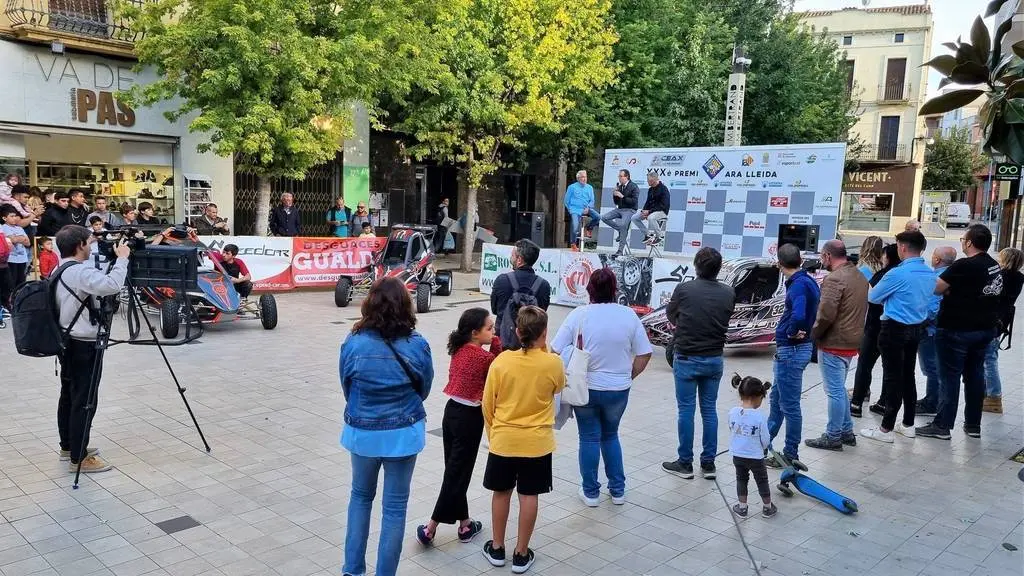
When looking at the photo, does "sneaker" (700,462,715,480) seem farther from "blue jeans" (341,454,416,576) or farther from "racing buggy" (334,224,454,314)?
"racing buggy" (334,224,454,314)

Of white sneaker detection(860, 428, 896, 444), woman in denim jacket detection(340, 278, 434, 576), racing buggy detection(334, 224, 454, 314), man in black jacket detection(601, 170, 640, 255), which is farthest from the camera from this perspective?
man in black jacket detection(601, 170, 640, 255)

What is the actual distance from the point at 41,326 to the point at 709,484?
15.9 feet

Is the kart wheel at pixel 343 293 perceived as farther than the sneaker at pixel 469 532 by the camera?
Yes

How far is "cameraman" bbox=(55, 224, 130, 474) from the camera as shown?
17.2ft

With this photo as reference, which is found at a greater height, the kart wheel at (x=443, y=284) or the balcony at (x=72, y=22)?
the balcony at (x=72, y=22)

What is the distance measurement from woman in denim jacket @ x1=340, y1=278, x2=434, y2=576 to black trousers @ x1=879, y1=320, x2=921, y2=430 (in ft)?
15.6

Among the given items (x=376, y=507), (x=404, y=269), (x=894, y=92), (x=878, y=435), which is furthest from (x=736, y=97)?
(x=894, y=92)

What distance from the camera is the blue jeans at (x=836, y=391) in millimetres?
6215

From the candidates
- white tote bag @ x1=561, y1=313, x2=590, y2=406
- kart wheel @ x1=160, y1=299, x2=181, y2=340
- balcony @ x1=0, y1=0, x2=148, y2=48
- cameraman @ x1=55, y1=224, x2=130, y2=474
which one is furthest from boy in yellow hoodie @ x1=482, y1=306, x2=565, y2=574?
balcony @ x1=0, y1=0, x2=148, y2=48

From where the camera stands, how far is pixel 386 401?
3752mm

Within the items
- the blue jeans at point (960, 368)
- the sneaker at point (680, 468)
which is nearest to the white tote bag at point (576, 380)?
the sneaker at point (680, 468)

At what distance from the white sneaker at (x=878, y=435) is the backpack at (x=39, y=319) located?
257 inches

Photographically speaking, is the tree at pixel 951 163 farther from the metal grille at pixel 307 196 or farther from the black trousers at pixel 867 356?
the black trousers at pixel 867 356

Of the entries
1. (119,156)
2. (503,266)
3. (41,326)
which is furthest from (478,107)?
(41,326)
